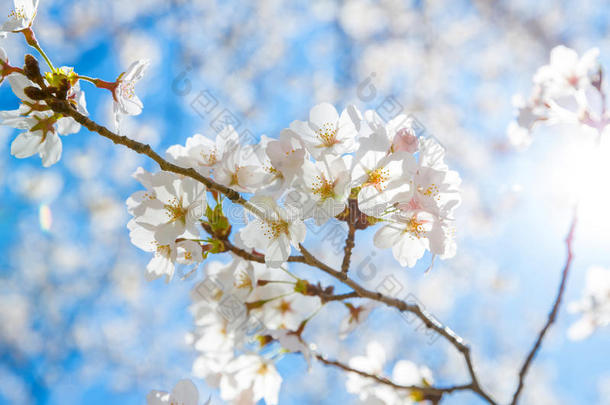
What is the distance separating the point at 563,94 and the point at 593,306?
1538 mm

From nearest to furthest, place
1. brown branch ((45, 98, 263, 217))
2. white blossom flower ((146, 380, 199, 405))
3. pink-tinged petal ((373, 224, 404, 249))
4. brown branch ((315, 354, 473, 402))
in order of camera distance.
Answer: brown branch ((45, 98, 263, 217))
pink-tinged petal ((373, 224, 404, 249))
white blossom flower ((146, 380, 199, 405))
brown branch ((315, 354, 473, 402))

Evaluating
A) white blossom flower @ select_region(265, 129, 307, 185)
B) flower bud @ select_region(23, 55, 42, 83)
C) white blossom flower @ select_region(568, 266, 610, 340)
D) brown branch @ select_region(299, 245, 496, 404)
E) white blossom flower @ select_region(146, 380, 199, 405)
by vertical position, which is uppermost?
white blossom flower @ select_region(568, 266, 610, 340)

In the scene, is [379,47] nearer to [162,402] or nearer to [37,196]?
[37,196]

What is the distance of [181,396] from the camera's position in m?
1.28

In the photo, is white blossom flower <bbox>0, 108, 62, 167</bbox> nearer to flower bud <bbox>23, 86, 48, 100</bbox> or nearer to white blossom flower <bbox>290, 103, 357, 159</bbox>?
flower bud <bbox>23, 86, 48, 100</bbox>

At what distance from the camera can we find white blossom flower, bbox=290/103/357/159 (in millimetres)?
1052

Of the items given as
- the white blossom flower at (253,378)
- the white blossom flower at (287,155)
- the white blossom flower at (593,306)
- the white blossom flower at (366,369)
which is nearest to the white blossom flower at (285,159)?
the white blossom flower at (287,155)

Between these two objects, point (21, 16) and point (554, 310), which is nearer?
point (21, 16)

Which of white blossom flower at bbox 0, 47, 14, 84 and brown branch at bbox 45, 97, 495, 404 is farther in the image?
white blossom flower at bbox 0, 47, 14, 84

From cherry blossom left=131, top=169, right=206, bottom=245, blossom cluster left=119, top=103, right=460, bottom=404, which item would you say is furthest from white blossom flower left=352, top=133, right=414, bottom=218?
cherry blossom left=131, top=169, right=206, bottom=245

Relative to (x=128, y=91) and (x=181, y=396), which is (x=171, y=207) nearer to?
(x=128, y=91)

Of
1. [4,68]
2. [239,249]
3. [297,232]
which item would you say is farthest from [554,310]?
[4,68]

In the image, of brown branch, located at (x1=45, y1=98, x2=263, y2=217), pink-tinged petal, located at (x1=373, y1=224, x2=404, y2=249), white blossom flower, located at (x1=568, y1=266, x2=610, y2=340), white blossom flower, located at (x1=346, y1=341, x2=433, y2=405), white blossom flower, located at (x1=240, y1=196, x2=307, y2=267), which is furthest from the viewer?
white blossom flower, located at (x1=568, y1=266, x2=610, y2=340)

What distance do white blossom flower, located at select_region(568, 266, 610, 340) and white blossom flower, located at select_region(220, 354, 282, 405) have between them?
200cm
